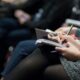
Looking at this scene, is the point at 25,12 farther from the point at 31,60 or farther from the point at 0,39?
the point at 31,60

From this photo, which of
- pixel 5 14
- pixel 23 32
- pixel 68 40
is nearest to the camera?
pixel 68 40

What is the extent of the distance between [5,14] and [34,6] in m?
0.33

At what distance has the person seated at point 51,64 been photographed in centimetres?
153

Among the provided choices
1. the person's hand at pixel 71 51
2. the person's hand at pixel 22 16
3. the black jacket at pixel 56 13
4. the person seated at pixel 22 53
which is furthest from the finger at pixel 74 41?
the person's hand at pixel 22 16

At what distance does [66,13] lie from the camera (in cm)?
287

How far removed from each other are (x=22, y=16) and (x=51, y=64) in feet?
6.24

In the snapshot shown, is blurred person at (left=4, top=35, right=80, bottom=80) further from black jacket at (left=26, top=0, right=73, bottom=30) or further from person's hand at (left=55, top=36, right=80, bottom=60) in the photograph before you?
black jacket at (left=26, top=0, right=73, bottom=30)

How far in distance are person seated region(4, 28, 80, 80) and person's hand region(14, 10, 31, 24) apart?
67.6 inches

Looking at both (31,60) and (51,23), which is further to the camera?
(51,23)

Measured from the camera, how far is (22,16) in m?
3.49

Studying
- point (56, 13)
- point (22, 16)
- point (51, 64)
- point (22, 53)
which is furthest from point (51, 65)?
point (22, 16)

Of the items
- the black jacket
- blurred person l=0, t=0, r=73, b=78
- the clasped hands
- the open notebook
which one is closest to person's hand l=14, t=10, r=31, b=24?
blurred person l=0, t=0, r=73, b=78

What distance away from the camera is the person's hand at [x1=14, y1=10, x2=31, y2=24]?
11.3ft

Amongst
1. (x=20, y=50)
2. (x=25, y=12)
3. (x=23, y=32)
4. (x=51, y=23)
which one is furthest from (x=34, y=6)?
(x=20, y=50)
